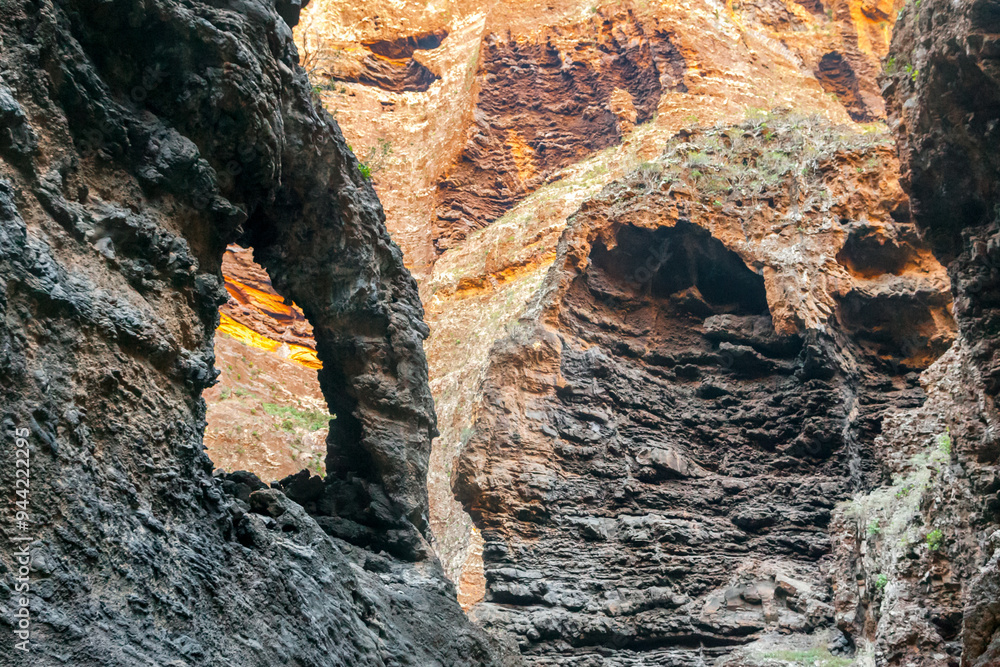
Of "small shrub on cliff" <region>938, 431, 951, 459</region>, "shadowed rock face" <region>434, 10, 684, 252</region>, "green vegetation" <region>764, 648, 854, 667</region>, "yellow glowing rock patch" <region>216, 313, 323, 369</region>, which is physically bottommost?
"green vegetation" <region>764, 648, 854, 667</region>

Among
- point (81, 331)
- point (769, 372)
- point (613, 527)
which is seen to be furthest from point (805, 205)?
point (81, 331)

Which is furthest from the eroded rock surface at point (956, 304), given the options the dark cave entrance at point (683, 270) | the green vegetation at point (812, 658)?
the dark cave entrance at point (683, 270)

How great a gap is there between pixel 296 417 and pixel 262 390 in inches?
64.3

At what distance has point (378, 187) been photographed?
115ft

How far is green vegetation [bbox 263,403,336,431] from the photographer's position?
26000mm

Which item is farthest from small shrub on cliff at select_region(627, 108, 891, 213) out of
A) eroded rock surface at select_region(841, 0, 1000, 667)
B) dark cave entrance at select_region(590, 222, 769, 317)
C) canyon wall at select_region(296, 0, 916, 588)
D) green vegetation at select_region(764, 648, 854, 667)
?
green vegetation at select_region(764, 648, 854, 667)

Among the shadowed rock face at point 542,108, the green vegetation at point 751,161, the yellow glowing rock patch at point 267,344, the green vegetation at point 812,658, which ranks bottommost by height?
the green vegetation at point 812,658

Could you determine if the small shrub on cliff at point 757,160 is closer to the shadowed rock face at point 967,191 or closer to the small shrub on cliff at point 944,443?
the small shrub on cliff at point 944,443

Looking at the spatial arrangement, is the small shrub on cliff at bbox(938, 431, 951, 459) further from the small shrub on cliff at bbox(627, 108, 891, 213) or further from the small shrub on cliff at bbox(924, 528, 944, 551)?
the small shrub on cliff at bbox(627, 108, 891, 213)

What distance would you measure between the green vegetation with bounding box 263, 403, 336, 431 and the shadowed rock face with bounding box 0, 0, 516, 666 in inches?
693

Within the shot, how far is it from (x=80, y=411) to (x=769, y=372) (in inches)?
571

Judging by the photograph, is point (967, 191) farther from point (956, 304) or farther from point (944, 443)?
point (944, 443)

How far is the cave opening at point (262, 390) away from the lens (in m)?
24.1

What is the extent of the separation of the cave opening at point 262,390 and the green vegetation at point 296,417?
0.03 m
